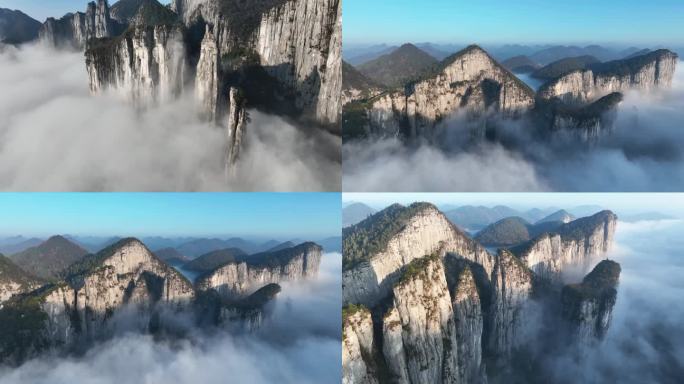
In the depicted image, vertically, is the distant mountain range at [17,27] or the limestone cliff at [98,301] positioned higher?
the distant mountain range at [17,27]

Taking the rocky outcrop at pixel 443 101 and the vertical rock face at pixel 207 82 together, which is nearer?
the vertical rock face at pixel 207 82

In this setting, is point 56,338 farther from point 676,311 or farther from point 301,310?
point 676,311

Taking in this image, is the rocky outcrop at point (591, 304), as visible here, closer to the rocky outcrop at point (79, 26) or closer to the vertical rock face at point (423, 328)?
the vertical rock face at point (423, 328)

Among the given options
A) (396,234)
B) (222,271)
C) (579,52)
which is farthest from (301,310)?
(579,52)

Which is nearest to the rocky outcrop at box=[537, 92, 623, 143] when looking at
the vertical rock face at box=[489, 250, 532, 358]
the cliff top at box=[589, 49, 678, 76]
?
the cliff top at box=[589, 49, 678, 76]

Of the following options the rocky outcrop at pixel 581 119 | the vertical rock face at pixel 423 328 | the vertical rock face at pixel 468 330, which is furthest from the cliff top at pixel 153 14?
the vertical rock face at pixel 468 330

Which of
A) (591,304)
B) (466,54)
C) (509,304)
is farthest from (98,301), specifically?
(591,304)

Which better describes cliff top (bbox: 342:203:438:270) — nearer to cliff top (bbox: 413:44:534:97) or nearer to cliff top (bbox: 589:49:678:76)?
cliff top (bbox: 413:44:534:97)
